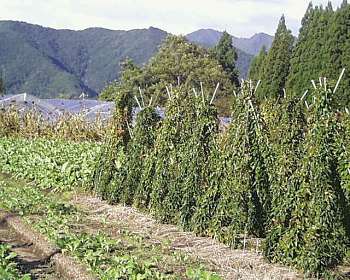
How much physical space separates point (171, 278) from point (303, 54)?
84.7ft

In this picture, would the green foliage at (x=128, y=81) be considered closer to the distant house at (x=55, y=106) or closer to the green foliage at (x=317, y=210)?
the distant house at (x=55, y=106)

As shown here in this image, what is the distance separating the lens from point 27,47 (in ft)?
423

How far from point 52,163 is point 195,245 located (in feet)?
18.4

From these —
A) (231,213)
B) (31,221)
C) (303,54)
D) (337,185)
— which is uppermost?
(303,54)

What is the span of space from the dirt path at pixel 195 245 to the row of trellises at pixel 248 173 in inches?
5.8

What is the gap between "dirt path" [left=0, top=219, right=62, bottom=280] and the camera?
6.48 metres

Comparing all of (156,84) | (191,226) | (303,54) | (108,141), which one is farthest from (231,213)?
(156,84)

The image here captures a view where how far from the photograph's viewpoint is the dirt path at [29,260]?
6.48 m

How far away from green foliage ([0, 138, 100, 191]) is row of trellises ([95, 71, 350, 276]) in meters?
1.19

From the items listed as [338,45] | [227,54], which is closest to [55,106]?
[338,45]

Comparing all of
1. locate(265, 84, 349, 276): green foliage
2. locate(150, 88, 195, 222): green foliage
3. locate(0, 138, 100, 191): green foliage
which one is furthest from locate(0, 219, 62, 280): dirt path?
locate(0, 138, 100, 191): green foliage

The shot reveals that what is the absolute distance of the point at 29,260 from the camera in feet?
22.9

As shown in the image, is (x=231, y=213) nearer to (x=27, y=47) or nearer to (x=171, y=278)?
(x=171, y=278)

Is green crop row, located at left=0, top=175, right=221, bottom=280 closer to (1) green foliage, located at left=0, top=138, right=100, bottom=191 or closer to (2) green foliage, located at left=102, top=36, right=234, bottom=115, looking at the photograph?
(1) green foliage, located at left=0, top=138, right=100, bottom=191
